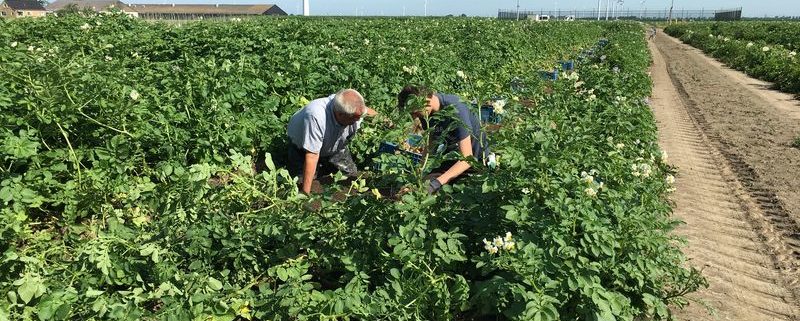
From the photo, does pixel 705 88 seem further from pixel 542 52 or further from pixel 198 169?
pixel 198 169

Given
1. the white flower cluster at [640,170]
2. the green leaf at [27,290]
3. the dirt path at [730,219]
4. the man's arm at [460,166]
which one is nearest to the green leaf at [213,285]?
the green leaf at [27,290]

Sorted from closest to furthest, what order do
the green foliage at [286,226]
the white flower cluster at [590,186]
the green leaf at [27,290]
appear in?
1. the green leaf at [27,290]
2. the green foliage at [286,226]
3. the white flower cluster at [590,186]

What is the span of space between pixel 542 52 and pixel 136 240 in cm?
1333

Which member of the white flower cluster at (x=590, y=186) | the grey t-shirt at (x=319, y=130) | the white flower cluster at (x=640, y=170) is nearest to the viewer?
the white flower cluster at (x=590, y=186)

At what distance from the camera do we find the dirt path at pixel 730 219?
3.53m

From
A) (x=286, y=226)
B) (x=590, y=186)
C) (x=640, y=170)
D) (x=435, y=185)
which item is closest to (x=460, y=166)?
(x=435, y=185)

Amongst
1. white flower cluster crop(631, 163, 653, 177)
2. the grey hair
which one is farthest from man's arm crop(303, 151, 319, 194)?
white flower cluster crop(631, 163, 653, 177)

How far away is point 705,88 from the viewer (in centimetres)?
1348

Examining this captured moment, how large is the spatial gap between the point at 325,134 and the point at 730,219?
347cm

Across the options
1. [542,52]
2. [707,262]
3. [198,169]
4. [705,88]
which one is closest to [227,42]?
[198,169]

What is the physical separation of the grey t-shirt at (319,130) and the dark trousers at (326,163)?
0.09 metres

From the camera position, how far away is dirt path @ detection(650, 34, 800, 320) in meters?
3.53

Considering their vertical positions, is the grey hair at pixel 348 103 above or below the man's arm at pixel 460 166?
above

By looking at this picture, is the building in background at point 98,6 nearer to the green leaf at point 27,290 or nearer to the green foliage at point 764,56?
the green leaf at point 27,290
